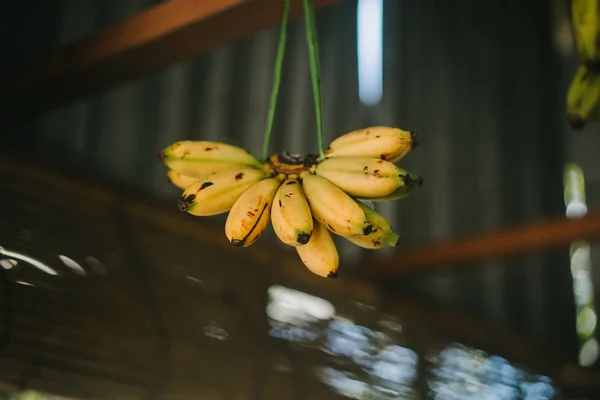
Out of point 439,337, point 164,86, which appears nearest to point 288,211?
point 164,86

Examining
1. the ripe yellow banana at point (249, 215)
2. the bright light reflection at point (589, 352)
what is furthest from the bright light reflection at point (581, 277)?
the ripe yellow banana at point (249, 215)

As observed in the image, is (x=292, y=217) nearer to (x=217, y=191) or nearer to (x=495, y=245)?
(x=217, y=191)

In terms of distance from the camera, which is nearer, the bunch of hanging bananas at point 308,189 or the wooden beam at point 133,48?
the bunch of hanging bananas at point 308,189

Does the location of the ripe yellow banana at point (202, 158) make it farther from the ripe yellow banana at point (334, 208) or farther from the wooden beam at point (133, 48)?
the wooden beam at point (133, 48)

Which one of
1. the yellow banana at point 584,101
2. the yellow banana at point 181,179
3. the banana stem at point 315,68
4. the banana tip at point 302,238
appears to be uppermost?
the yellow banana at point 584,101

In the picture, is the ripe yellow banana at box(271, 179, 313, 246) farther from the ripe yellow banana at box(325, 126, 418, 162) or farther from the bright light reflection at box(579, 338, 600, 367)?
the bright light reflection at box(579, 338, 600, 367)

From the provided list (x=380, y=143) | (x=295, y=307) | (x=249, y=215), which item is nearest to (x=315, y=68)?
(x=380, y=143)

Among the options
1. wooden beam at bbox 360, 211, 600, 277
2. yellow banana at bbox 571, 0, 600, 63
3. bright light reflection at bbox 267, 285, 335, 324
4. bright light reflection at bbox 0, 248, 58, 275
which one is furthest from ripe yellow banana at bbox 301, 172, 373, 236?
wooden beam at bbox 360, 211, 600, 277
